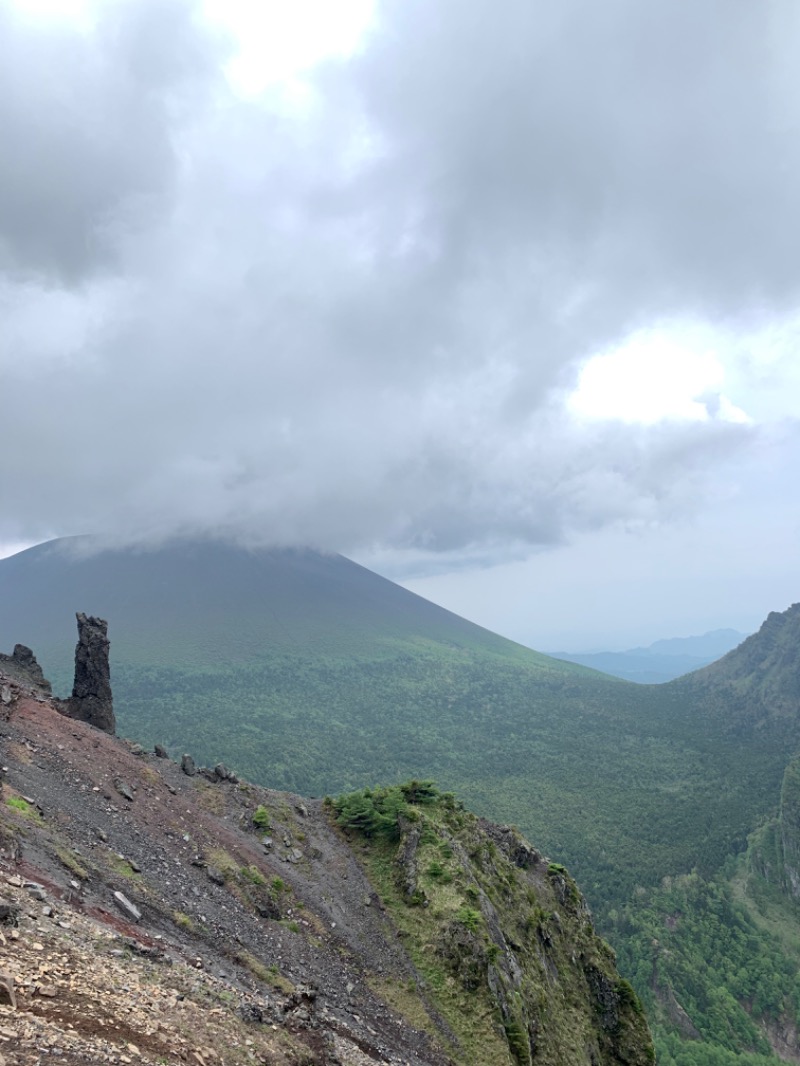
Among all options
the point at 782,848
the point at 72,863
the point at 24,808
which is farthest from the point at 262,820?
the point at 782,848

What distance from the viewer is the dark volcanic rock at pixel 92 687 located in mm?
38719

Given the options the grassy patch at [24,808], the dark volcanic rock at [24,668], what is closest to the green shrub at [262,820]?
the grassy patch at [24,808]

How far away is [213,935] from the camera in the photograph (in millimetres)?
21500

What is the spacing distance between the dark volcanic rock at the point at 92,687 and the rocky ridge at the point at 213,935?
2.68m

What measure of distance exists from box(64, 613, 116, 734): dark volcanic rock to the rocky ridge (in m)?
2.68

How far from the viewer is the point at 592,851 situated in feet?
391

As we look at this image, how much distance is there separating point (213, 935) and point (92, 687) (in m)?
22.5

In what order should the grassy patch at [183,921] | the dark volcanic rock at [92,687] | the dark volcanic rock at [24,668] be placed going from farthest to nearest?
the dark volcanic rock at [24,668] < the dark volcanic rock at [92,687] < the grassy patch at [183,921]

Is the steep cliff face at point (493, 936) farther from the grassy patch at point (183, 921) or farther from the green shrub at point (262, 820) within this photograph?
the grassy patch at point (183, 921)

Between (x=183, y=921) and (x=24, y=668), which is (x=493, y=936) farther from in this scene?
(x=24, y=668)

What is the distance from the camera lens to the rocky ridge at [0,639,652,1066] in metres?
12.1

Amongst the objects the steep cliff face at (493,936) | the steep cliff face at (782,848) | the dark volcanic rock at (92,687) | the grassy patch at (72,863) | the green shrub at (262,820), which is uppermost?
the dark volcanic rock at (92,687)

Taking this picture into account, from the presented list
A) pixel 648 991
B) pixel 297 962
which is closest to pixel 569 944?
pixel 297 962

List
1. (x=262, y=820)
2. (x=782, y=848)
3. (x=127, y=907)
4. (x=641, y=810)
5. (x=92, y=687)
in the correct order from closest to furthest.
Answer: (x=127, y=907)
(x=262, y=820)
(x=92, y=687)
(x=782, y=848)
(x=641, y=810)
